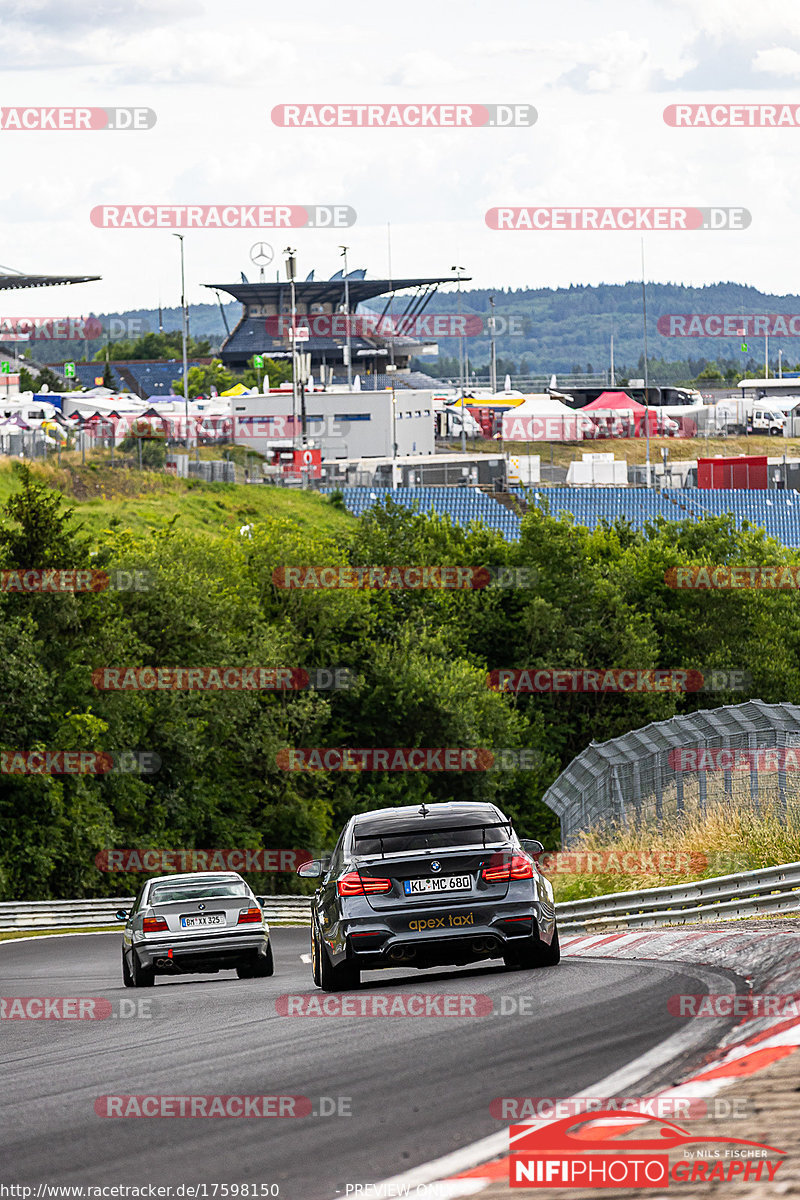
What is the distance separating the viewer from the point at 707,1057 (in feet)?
23.3

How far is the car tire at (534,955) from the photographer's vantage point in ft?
37.6

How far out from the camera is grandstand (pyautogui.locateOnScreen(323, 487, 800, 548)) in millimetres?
76125

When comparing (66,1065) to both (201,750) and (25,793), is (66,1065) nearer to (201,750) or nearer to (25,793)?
(25,793)

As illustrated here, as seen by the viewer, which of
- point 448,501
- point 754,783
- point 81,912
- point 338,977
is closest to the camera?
point 338,977

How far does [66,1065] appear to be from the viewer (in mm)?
8875

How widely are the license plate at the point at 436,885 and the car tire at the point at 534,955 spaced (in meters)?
0.70

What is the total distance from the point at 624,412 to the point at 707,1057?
116 m

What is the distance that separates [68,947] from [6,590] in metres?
15.1

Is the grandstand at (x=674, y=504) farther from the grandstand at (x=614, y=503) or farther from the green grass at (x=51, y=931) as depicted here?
the green grass at (x=51, y=931)

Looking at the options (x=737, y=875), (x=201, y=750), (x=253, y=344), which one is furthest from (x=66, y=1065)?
(x=253, y=344)

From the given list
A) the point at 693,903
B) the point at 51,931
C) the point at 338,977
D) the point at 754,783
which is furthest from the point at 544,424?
the point at 338,977

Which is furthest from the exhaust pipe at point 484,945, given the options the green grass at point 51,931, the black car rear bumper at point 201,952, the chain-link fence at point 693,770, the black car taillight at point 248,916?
the green grass at point 51,931

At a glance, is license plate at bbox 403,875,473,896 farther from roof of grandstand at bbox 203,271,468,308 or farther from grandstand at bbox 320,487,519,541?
roof of grandstand at bbox 203,271,468,308

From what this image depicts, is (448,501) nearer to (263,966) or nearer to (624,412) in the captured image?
(624,412)
